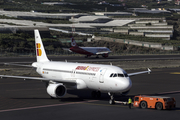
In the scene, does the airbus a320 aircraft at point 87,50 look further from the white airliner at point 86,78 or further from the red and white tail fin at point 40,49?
the white airliner at point 86,78

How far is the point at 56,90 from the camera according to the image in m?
37.8

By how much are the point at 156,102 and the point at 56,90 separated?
1227cm

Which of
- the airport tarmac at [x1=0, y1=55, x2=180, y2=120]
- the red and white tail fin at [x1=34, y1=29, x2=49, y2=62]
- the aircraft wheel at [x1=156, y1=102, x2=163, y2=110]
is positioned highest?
the red and white tail fin at [x1=34, y1=29, x2=49, y2=62]

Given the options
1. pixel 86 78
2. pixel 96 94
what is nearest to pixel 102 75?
pixel 86 78

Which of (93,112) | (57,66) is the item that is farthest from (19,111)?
(57,66)

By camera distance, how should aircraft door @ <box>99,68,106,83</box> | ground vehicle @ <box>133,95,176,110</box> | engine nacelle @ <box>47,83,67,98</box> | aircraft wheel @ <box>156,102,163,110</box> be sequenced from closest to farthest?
ground vehicle @ <box>133,95,176,110</box>
aircraft wheel @ <box>156,102,163,110</box>
aircraft door @ <box>99,68,106,83</box>
engine nacelle @ <box>47,83,67,98</box>

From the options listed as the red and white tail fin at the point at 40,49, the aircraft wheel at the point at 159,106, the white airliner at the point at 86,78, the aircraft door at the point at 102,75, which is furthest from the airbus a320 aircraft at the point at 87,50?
the aircraft wheel at the point at 159,106

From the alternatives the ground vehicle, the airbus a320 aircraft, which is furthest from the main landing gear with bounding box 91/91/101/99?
the airbus a320 aircraft

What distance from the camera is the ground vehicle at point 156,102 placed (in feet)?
108

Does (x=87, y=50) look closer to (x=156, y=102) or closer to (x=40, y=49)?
(x=40, y=49)

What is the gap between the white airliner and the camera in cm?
3569

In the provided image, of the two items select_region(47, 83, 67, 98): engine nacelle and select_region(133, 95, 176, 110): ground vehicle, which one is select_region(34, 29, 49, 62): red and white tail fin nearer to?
select_region(47, 83, 67, 98): engine nacelle

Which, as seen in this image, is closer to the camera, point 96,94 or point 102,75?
point 102,75

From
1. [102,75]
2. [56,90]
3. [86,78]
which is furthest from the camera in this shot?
[86,78]
